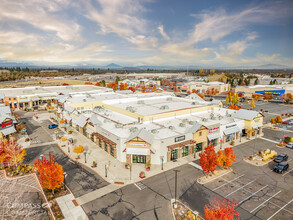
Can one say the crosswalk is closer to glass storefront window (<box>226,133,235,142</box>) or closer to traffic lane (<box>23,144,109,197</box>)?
traffic lane (<box>23,144,109,197</box>)

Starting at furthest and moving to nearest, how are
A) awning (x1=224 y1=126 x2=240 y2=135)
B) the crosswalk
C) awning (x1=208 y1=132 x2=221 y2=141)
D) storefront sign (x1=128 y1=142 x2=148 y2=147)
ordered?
awning (x1=224 y1=126 x2=240 y2=135), awning (x1=208 y1=132 x2=221 y2=141), storefront sign (x1=128 y1=142 x2=148 y2=147), the crosswalk

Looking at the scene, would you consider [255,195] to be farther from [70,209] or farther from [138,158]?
[70,209]

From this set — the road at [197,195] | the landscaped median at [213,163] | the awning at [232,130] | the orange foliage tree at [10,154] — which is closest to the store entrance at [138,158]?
the road at [197,195]

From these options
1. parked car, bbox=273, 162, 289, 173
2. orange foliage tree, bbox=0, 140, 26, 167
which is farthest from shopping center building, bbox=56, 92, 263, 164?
orange foliage tree, bbox=0, 140, 26, 167

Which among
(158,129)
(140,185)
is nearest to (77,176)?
(140,185)

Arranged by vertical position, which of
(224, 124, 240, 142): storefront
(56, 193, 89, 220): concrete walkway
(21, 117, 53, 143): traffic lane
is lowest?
(56, 193, 89, 220): concrete walkway

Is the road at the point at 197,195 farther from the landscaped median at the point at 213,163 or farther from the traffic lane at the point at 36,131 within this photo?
the traffic lane at the point at 36,131
